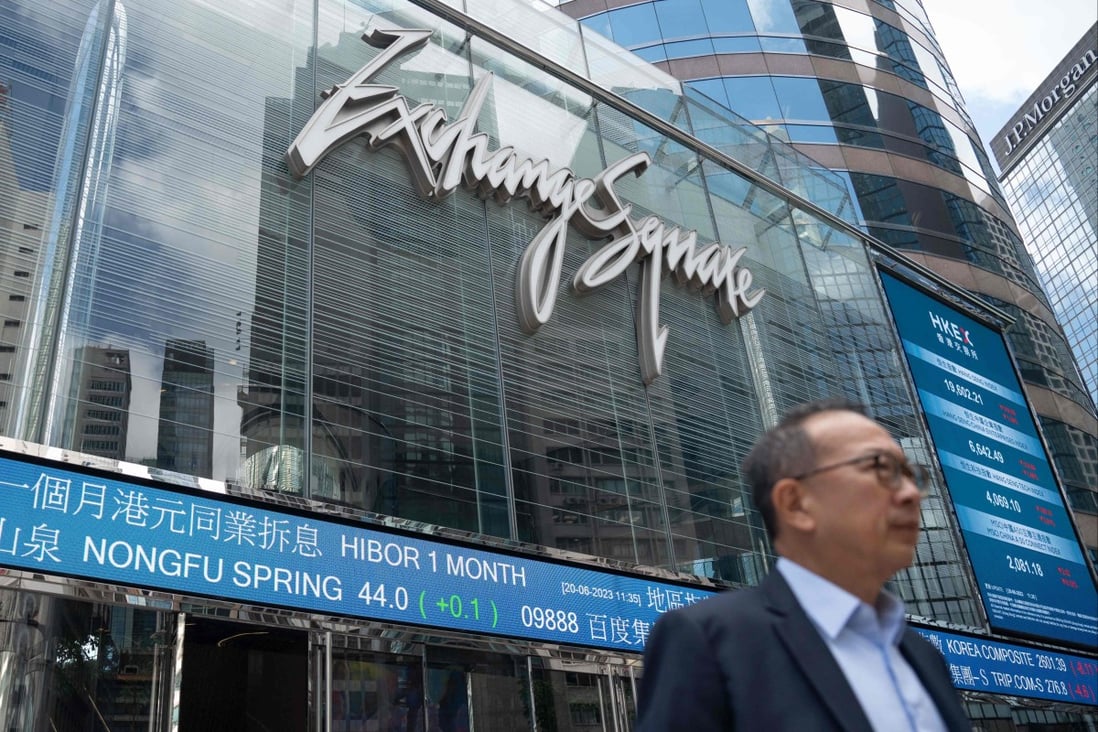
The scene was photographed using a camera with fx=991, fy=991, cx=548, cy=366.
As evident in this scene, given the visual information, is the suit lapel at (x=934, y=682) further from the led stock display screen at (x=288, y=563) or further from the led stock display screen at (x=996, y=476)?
the led stock display screen at (x=996, y=476)

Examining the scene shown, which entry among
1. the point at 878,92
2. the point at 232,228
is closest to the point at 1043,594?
the point at 232,228

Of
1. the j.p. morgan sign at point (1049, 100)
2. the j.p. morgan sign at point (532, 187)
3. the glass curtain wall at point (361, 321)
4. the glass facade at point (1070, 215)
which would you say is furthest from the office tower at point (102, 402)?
the glass facade at point (1070, 215)

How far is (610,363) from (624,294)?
3.30ft

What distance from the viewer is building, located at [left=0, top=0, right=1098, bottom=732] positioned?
5.85m

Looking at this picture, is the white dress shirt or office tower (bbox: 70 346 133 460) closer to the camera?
the white dress shirt

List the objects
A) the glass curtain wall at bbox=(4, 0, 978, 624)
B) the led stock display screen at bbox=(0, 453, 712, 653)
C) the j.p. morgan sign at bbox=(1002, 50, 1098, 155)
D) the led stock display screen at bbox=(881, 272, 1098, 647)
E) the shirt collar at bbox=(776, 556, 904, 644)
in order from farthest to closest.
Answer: the j.p. morgan sign at bbox=(1002, 50, 1098, 155) < the led stock display screen at bbox=(881, 272, 1098, 647) < the glass curtain wall at bbox=(4, 0, 978, 624) < the led stock display screen at bbox=(0, 453, 712, 653) < the shirt collar at bbox=(776, 556, 904, 644)

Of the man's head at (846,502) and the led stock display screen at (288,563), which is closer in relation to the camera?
the man's head at (846,502)

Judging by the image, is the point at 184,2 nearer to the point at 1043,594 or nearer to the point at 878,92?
the point at 1043,594

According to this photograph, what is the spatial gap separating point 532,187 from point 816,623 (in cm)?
856

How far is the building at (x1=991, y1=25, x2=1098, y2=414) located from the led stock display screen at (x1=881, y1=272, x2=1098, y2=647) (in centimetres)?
6983

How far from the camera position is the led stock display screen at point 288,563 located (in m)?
5.01

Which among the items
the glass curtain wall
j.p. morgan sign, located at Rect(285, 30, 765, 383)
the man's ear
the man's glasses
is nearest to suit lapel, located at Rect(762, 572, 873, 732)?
the man's ear

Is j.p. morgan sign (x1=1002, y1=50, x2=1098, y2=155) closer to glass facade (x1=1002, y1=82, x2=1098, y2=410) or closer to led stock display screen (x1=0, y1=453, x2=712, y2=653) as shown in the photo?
glass facade (x1=1002, y1=82, x2=1098, y2=410)

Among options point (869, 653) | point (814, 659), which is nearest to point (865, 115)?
point (869, 653)
